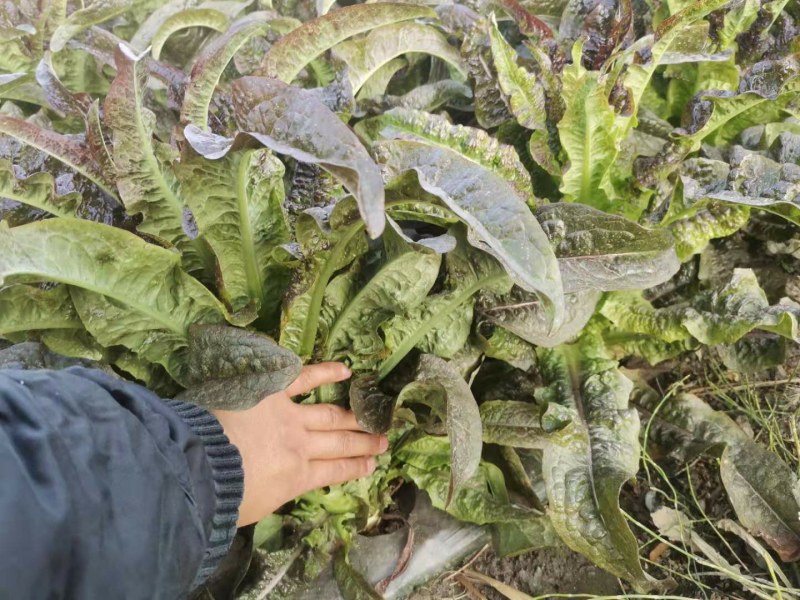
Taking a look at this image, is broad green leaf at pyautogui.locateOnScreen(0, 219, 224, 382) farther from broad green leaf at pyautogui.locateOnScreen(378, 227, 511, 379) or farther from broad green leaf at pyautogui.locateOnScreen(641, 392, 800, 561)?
broad green leaf at pyautogui.locateOnScreen(641, 392, 800, 561)

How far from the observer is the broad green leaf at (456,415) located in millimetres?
831

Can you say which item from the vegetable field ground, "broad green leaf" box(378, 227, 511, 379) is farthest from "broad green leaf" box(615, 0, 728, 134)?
"broad green leaf" box(378, 227, 511, 379)

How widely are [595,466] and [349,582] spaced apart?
418mm

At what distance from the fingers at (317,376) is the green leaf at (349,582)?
0.29 metres

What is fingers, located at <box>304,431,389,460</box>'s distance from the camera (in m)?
0.98

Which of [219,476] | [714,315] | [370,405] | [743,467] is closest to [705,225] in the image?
[714,315]

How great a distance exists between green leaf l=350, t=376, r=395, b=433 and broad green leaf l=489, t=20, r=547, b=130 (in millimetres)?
489

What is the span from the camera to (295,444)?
3.16ft

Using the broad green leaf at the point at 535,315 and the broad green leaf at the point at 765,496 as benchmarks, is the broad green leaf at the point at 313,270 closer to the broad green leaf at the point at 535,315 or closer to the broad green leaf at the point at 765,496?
the broad green leaf at the point at 535,315

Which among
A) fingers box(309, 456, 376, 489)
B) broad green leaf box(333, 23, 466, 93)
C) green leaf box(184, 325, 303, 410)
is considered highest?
broad green leaf box(333, 23, 466, 93)

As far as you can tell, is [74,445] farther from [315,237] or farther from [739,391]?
[739,391]

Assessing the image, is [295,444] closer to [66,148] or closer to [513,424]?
[513,424]

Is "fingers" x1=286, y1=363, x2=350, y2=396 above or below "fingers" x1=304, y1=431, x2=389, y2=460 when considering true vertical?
above

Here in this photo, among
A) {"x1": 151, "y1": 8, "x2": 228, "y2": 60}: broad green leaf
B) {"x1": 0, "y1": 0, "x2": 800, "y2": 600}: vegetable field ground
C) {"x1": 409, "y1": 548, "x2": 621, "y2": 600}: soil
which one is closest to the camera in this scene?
{"x1": 0, "y1": 0, "x2": 800, "y2": 600}: vegetable field ground
